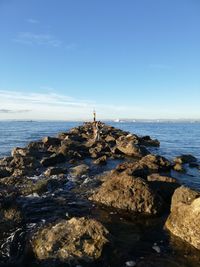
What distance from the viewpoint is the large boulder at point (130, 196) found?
15445 mm

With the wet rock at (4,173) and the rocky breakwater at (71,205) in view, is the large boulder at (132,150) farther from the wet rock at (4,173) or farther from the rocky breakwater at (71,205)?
the wet rock at (4,173)

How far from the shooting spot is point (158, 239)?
1244 cm

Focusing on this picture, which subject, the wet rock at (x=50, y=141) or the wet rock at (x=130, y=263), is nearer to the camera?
the wet rock at (x=130, y=263)

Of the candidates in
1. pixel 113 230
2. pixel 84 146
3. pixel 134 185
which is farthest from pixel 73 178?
pixel 84 146

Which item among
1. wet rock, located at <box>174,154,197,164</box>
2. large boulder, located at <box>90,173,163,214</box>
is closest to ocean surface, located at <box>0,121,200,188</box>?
wet rock, located at <box>174,154,197,164</box>

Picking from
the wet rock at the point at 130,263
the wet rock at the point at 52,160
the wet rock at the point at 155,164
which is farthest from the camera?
the wet rock at the point at 52,160

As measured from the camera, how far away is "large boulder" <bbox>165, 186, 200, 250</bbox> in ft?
39.4

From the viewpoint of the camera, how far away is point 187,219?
12359mm

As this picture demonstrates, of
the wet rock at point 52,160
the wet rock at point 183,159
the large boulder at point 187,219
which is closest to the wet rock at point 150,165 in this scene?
the wet rock at point 183,159

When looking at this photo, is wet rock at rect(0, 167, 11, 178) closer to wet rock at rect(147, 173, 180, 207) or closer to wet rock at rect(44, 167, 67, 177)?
wet rock at rect(44, 167, 67, 177)

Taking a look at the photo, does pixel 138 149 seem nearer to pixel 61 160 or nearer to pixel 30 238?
pixel 61 160

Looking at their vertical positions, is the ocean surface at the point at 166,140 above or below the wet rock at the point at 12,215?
below

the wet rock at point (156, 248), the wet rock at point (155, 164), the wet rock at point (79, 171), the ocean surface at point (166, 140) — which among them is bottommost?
the ocean surface at point (166, 140)

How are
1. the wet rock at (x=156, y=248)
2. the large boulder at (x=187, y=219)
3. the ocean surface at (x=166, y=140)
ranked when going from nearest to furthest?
the wet rock at (x=156, y=248) < the large boulder at (x=187, y=219) < the ocean surface at (x=166, y=140)
